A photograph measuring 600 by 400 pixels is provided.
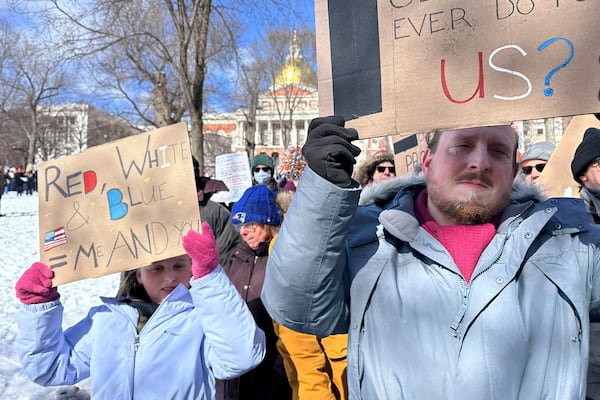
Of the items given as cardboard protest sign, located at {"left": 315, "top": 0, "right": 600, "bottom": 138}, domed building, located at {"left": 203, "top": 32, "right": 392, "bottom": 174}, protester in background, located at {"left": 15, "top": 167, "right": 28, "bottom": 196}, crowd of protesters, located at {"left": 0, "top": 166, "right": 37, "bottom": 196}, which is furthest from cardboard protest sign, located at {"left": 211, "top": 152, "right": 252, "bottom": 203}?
protester in background, located at {"left": 15, "top": 167, "right": 28, "bottom": 196}

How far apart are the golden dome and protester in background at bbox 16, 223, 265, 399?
24441mm

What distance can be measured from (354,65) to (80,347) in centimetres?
169

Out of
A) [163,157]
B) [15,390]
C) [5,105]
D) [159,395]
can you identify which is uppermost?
[5,105]

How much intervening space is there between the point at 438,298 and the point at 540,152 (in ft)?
9.77

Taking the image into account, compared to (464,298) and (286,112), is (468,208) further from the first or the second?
(286,112)

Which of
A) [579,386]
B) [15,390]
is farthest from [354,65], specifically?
[15,390]

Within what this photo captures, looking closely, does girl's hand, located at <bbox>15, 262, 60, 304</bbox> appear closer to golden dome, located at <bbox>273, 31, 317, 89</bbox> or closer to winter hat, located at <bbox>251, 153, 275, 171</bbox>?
winter hat, located at <bbox>251, 153, 275, 171</bbox>

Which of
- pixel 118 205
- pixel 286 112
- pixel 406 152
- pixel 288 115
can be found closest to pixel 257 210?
pixel 406 152

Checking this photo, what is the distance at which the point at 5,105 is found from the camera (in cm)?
4081

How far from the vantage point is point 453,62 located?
4.89 ft

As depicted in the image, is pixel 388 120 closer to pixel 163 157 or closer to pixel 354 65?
pixel 354 65

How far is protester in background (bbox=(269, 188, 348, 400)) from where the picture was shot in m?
2.63

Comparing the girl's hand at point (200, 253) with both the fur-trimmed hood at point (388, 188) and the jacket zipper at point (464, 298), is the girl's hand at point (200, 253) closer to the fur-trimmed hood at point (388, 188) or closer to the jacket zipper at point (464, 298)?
the fur-trimmed hood at point (388, 188)

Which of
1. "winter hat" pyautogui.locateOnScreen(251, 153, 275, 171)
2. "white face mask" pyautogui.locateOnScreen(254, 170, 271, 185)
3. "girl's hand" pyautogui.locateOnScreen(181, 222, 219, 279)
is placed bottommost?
"girl's hand" pyautogui.locateOnScreen(181, 222, 219, 279)
